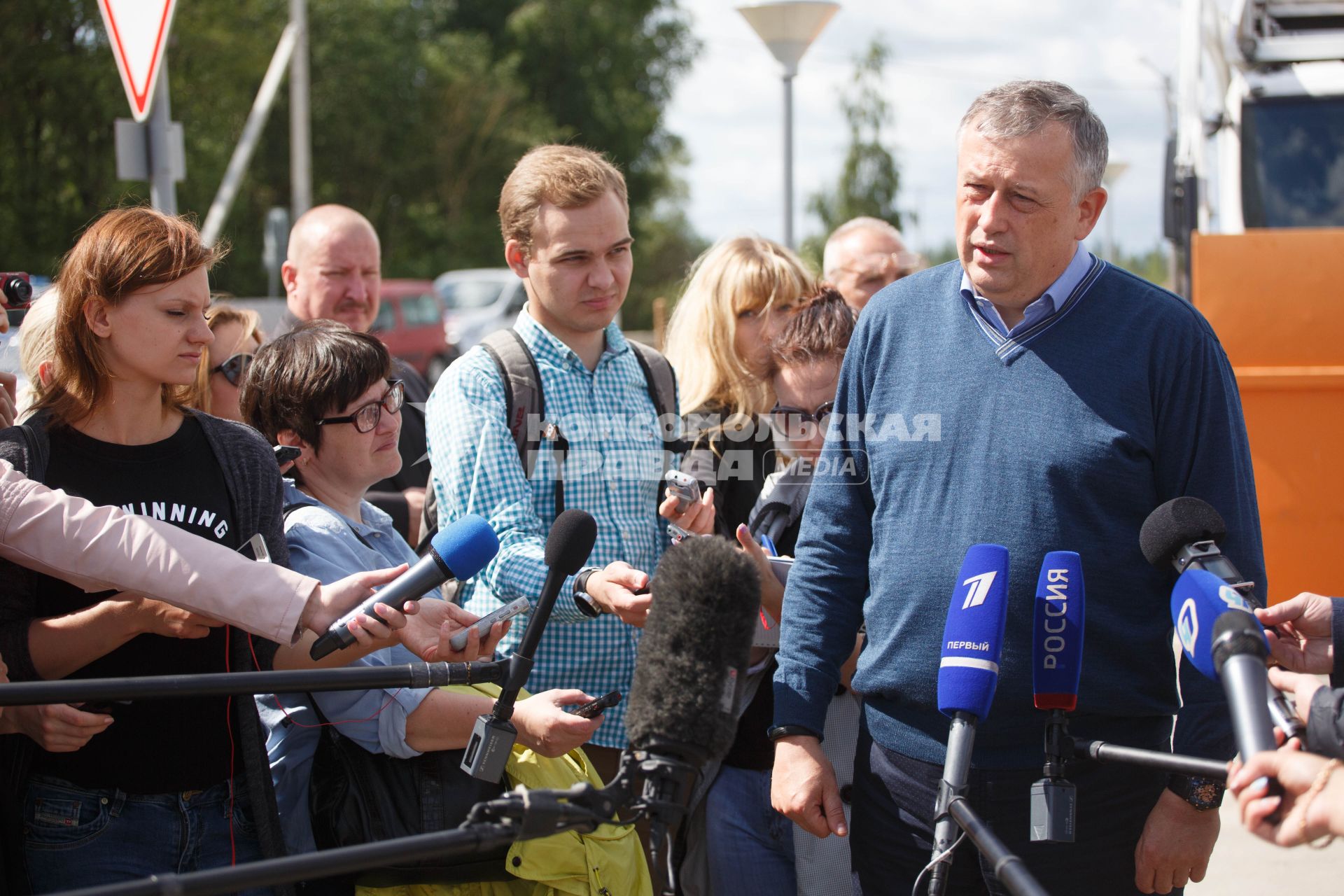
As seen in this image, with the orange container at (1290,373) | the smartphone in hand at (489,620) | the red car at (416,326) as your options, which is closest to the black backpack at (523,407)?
the smartphone in hand at (489,620)

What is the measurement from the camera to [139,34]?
4535 millimetres

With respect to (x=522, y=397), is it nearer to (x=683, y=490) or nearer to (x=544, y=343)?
(x=544, y=343)

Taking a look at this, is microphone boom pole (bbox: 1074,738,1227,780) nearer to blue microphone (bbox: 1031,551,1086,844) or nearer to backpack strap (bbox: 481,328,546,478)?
blue microphone (bbox: 1031,551,1086,844)

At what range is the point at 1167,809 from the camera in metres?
2.46

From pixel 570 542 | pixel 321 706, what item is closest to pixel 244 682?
pixel 570 542

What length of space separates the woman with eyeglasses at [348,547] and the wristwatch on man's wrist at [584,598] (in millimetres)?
198

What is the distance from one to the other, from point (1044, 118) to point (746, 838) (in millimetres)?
1923

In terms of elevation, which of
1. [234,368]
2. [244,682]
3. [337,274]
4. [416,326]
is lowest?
[244,682]

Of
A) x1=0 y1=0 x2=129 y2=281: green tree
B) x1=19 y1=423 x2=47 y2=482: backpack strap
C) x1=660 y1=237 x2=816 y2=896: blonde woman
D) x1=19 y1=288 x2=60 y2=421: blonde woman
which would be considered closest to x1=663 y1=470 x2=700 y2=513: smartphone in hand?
x1=660 y1=237 x2=816 y2=896: blonde woman

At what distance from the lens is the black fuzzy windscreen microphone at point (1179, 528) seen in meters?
1.96

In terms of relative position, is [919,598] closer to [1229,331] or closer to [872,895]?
[872,895]

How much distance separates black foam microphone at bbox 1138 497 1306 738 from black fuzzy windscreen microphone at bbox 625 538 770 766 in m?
0.66

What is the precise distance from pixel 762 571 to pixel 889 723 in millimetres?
597

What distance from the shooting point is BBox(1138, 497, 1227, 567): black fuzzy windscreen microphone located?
1962 millimetres
